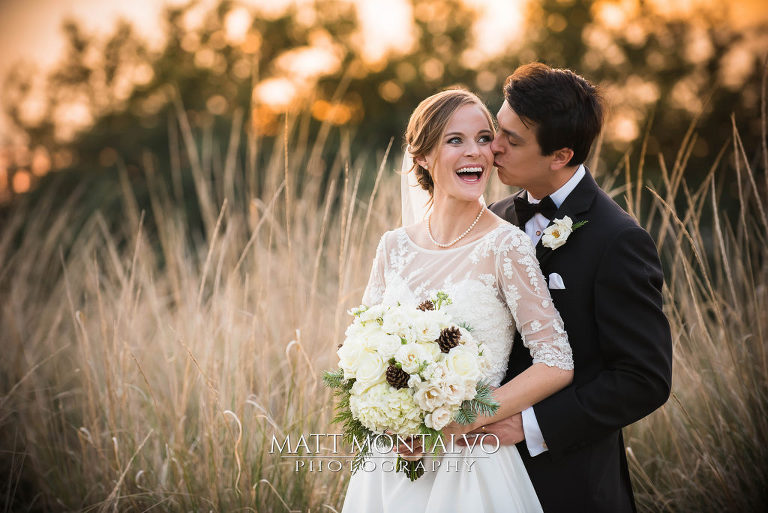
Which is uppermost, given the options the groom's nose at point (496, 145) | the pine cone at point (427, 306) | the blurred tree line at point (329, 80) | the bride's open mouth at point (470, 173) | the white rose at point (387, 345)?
the blurred tree line at point (329, 80)

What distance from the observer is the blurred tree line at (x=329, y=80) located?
14.9 metres

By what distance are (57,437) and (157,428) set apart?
3.50 ft

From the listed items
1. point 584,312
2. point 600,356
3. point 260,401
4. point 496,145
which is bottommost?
point 260,401

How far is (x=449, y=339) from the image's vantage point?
2.64m

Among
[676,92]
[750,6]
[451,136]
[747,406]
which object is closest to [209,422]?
[451,136]

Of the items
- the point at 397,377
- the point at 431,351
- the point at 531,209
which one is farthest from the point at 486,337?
the point at 531,209

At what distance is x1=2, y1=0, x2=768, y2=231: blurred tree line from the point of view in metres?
14.9

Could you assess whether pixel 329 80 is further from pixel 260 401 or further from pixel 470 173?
pixel 470 173

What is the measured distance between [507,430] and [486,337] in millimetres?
421

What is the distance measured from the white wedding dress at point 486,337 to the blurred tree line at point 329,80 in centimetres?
1022

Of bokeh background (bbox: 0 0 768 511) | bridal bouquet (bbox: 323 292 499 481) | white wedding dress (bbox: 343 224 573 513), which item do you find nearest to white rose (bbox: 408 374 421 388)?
bridal bouquet (bbox: 323 292 499 481)

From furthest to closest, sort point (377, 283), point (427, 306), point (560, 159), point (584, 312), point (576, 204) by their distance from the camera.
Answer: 1. point (377, 283)
2. point (560, 159)
3. point (576, 204)
4. point (584, 312)
5. point (427, 306)

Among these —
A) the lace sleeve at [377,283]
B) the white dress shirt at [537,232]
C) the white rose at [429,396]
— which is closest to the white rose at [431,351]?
the white rose at [429,396]

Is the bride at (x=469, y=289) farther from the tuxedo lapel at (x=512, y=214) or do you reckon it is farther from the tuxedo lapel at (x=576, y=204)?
the tuxedo lapel at (x=512, y=214)
